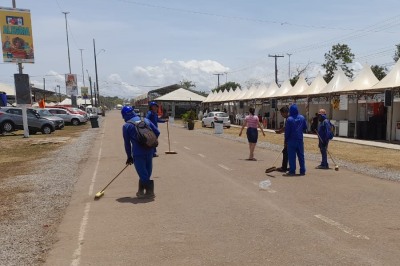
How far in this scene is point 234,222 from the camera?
609 centimetres

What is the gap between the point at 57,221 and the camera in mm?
6539

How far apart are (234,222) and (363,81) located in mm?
19994

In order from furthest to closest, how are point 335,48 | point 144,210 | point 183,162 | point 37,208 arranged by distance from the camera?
point 335,48, point 183,162, point 37,208, point 144,210

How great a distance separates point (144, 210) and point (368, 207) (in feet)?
12.3

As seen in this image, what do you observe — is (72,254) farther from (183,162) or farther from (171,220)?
(183,162)

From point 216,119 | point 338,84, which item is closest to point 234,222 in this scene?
point 338,84

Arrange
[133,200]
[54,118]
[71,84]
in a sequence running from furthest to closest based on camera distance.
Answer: [71,84] < [54,118] < [133,200]

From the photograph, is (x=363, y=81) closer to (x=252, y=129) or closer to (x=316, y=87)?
(x=316, y=87)

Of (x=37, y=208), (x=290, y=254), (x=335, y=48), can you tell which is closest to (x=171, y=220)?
(x=290, y=254)

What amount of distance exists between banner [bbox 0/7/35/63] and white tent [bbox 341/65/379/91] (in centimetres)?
1905

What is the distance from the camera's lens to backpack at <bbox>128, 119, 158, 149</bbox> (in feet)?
24.1

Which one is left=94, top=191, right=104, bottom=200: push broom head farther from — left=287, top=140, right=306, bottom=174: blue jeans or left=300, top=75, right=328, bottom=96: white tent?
left=300, top=75, right=328, bottom=96: white tent

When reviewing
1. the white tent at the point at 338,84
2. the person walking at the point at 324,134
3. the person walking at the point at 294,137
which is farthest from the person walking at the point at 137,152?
the white tent at the point at 338,84

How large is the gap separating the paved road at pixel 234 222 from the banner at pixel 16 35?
17.7 m
